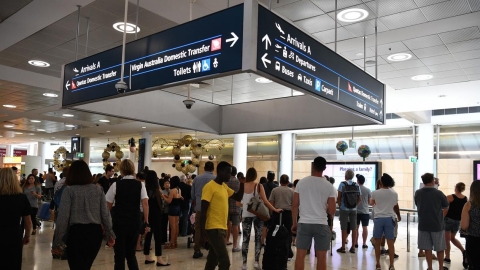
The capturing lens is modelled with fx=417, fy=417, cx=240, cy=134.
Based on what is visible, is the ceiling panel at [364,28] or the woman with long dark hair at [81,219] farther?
the ceiling panel at [364,28]

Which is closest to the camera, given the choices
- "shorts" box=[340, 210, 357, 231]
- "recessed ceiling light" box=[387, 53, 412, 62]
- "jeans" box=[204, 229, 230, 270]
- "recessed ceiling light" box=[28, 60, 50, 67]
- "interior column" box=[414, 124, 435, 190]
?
"jeans" box=[204, 229, 230, 270]

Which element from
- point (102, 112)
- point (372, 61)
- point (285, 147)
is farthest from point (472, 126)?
point (102, 112)

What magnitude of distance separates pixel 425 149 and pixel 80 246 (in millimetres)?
13787

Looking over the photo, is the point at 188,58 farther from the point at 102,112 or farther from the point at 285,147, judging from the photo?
the point at 285,147


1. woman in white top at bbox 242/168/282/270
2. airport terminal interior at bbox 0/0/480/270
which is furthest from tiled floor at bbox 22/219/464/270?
woman in white top at bbox 242/168/282/270

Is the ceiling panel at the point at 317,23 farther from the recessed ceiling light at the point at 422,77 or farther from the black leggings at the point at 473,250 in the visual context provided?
the recessed ceiling light at the point at 422,77

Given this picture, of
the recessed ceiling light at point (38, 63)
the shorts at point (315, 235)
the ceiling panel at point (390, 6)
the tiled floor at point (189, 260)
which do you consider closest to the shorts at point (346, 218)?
the tiled floor at point (189, 260)

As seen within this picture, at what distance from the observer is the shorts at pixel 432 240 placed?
19.7 feet

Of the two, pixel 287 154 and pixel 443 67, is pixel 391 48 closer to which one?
pixel 443 67

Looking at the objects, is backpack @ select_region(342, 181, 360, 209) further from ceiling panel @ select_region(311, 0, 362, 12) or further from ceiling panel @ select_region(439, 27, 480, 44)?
ceiling panel @ select_region(311, 0, 362, 12)

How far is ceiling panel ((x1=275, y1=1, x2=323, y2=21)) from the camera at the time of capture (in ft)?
18.0

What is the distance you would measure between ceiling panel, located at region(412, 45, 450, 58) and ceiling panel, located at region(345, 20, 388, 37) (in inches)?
50.8

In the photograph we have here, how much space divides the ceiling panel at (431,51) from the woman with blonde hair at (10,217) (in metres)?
6.38

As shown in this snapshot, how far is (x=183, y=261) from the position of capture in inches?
265
